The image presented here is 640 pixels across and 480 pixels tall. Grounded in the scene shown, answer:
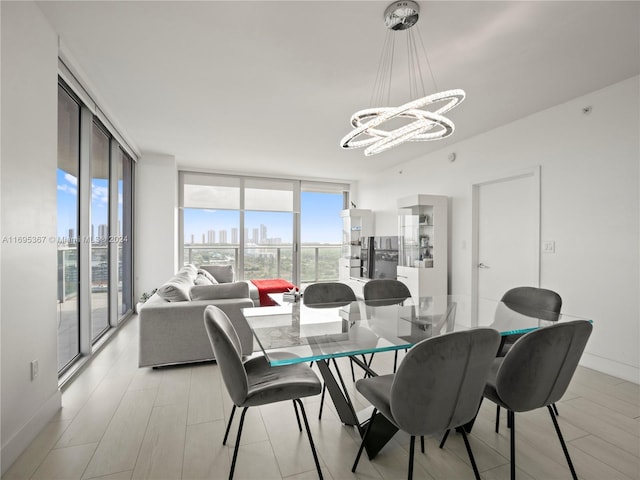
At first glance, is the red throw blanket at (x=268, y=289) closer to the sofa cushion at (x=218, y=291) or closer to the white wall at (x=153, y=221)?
the white wall at (x=153, y=221)

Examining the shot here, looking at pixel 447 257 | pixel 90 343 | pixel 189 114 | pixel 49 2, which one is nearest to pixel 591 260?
pixel 447 257

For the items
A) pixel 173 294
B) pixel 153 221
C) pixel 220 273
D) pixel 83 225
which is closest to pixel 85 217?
pixel 83 225

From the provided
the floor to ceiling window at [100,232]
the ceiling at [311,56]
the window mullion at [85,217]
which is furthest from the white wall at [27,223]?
the floor to ceiling window at [100,232]

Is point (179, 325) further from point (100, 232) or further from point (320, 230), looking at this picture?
point (320, 230)

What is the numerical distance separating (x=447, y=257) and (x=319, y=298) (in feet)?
8.83

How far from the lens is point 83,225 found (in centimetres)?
312

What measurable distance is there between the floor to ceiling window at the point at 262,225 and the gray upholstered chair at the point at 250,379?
5216 millimetres

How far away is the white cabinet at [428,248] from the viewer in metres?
4.73

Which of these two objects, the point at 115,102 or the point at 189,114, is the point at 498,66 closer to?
the point at 189,114

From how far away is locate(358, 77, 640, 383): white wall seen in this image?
2.89 m

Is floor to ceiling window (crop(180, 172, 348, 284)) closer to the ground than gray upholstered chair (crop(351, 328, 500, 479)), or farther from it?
farther from it

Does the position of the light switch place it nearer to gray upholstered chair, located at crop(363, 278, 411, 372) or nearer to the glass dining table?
the glass dining table

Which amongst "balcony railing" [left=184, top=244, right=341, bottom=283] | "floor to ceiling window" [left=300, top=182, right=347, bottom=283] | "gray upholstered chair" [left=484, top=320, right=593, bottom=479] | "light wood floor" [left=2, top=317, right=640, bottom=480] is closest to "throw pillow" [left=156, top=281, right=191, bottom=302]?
"light wood floor" [left=2, top=317, right=640, bottom=480]

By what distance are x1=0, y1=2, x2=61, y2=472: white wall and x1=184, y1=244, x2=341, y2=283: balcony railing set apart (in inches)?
178
